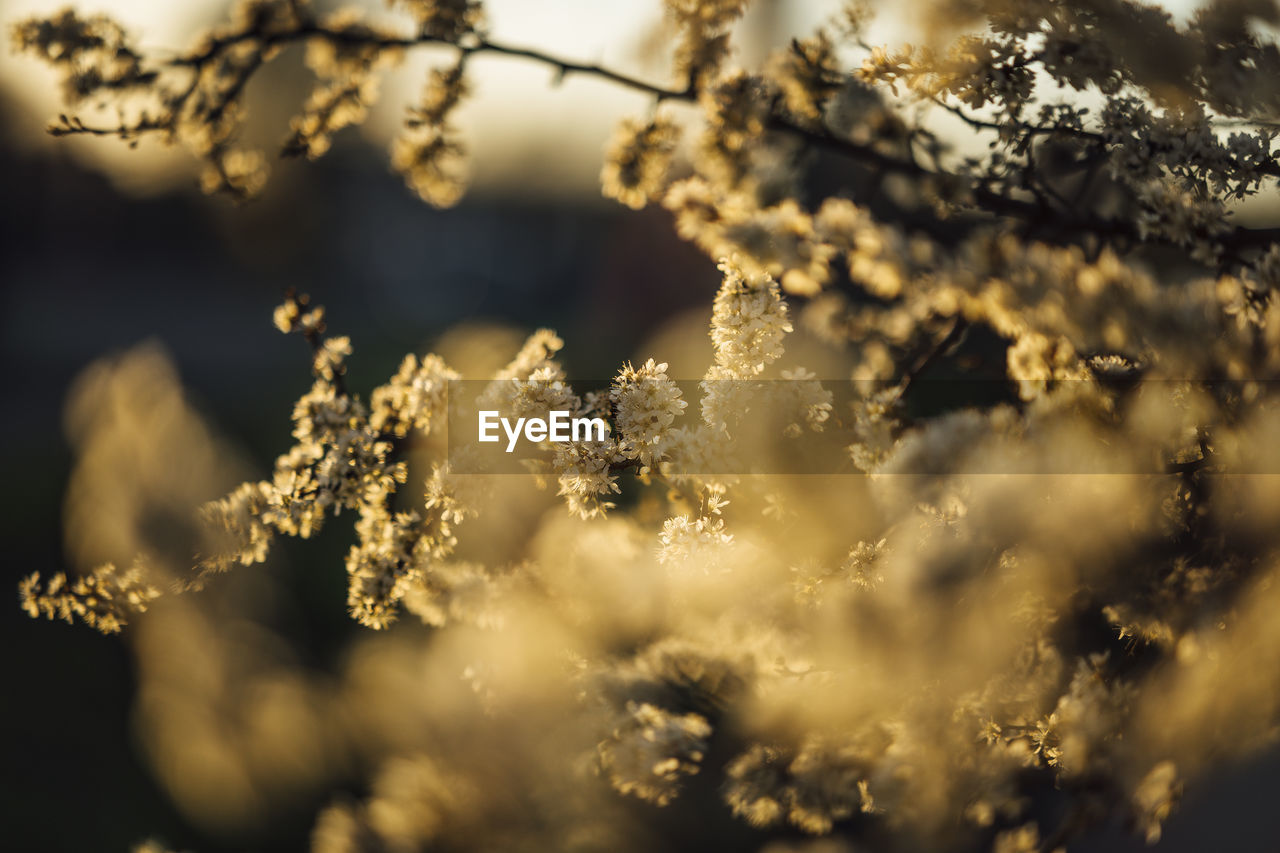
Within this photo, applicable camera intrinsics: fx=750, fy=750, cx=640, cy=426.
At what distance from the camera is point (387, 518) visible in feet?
7.55

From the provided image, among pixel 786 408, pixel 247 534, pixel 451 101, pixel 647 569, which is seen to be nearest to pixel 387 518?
pixel 247 534

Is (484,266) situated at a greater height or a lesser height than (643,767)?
greater

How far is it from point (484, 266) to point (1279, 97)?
45103mm

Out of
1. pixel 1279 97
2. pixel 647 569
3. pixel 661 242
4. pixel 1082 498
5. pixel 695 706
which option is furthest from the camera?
pixel 661 242

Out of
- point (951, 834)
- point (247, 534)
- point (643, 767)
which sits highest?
point (247, 534)

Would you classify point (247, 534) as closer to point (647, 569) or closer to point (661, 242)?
point (647, 569)

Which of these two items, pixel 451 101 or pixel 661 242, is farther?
pixel 661 242

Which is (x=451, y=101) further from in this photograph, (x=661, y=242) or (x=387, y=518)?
(x=661, y=242)

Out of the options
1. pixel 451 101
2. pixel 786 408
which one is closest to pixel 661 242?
pixel 451 101

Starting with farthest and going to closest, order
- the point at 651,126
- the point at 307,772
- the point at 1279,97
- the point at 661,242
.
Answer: the point at 661,242, the point at 307,772, the point at 651,126, the point at 1279,97

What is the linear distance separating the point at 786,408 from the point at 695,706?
3.40ft

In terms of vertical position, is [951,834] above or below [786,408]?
below

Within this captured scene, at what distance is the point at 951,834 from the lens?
2244 mm

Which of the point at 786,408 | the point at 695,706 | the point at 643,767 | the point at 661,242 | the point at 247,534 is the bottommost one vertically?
the point at 643,767
